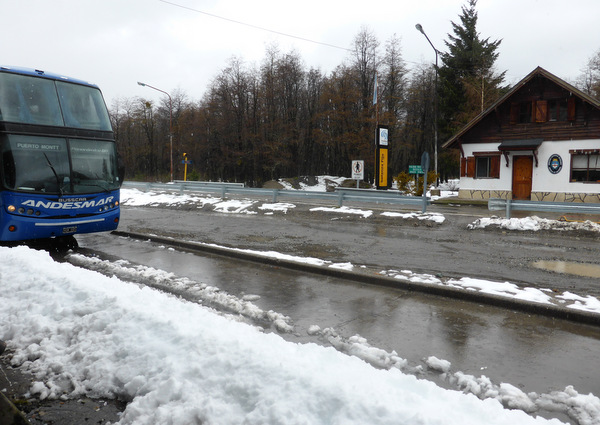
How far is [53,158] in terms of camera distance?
9805 millimetres

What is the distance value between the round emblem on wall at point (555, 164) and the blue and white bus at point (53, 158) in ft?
76.1

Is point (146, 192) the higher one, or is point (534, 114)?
point (534, 114)

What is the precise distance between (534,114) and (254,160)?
32814mm

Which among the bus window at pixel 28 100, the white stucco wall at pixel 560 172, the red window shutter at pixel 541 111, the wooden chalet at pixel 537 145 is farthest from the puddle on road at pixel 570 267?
the red window shutter at pixel 541 111

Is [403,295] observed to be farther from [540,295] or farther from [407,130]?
[407,130]

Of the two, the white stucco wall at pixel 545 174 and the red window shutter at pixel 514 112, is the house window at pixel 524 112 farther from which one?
the white stucco wall at pixel 545 174

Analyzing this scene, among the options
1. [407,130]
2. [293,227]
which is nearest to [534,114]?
[293,227]

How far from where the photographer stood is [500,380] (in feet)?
13.0

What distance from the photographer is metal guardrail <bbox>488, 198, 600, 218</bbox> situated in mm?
13355

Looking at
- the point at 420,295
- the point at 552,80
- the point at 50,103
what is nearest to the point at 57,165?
the point at 50,103

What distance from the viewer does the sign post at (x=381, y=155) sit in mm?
24458

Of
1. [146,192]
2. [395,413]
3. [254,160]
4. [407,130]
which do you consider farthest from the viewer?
[407,130]

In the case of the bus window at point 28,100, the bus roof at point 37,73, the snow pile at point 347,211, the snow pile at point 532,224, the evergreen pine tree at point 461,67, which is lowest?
the snow pile at point 532,224

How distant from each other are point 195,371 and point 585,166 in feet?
86.0
